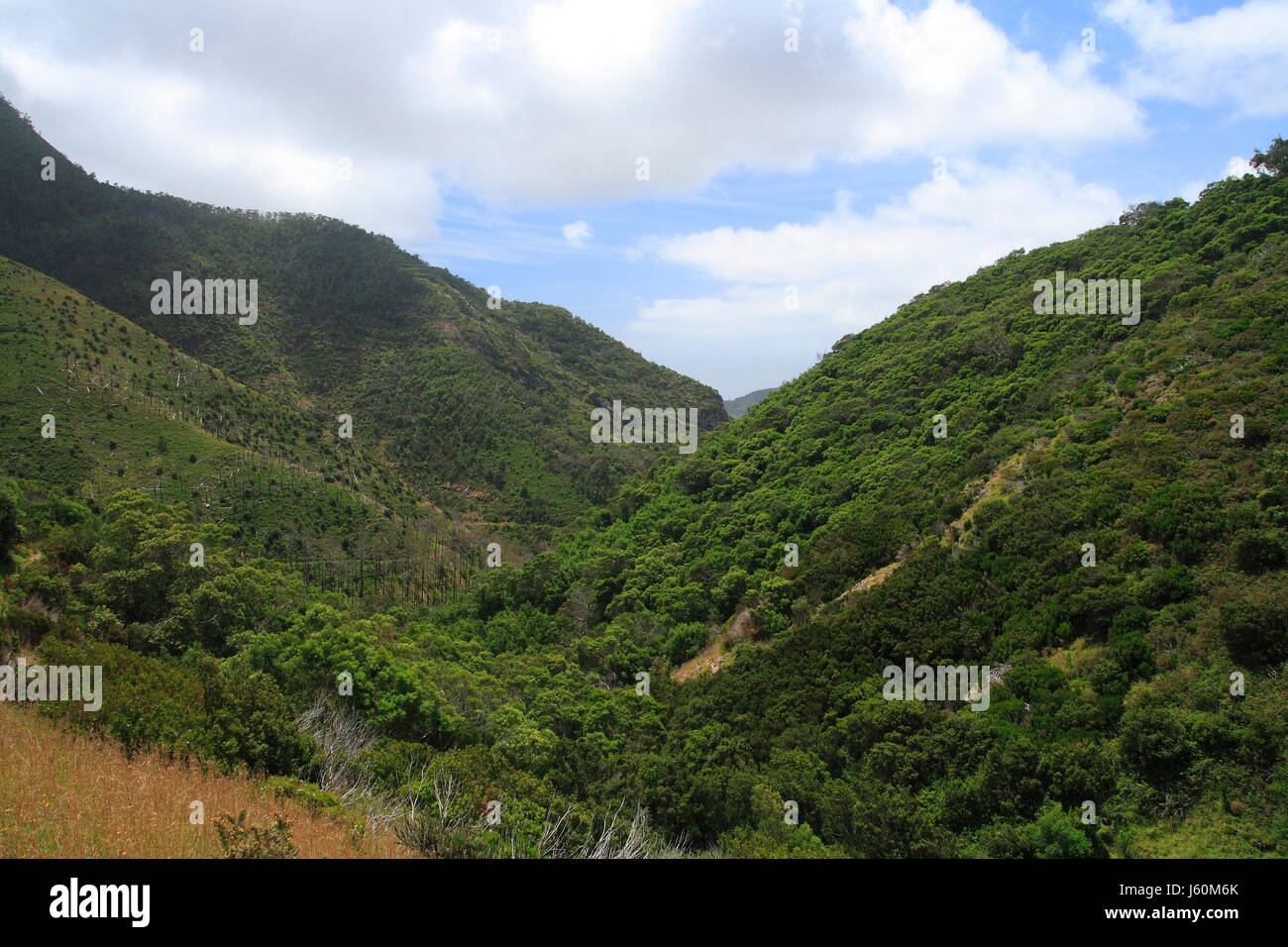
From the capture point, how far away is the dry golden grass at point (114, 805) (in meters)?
5.92

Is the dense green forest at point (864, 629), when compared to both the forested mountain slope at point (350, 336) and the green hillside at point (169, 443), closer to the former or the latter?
the green hillside at point (169, 443)

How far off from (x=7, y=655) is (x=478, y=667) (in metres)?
16.7

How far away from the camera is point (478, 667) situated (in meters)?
27.8

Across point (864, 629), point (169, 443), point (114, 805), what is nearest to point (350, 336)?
point (169, 443)

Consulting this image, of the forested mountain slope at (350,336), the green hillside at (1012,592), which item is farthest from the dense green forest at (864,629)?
the forested mountain slope at (350,336)

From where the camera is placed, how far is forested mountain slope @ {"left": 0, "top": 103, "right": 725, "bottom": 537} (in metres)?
73.1

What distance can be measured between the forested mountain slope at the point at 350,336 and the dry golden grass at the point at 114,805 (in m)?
56.4

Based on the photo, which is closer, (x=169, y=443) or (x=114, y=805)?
(x=114, y=805)

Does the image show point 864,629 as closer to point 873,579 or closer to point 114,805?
point 873,579

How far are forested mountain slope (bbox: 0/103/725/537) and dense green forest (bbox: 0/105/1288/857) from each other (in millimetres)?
30851

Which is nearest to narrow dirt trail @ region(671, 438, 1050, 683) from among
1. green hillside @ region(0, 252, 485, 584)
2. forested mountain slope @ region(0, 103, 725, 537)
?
green hillside @ region(0, 252, 485, 584)

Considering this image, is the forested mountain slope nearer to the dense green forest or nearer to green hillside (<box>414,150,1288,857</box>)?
the dense green forest

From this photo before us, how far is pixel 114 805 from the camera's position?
672 centimetres

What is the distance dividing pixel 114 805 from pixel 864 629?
66.8 feet
